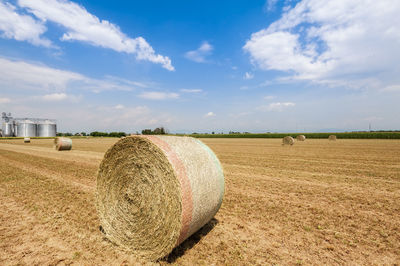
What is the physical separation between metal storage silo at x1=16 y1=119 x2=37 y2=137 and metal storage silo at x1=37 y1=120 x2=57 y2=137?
2.03m

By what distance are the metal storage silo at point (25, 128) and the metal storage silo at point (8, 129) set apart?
3.72 meters

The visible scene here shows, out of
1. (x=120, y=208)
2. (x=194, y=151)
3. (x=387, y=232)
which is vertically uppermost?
(x=194, y=151)

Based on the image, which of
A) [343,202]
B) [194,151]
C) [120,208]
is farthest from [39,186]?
[343,202]

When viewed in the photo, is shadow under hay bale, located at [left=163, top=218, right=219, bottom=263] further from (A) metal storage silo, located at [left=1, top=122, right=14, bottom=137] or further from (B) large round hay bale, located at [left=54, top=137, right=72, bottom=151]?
(A) metal storage silo, located at [left=1, top=122, right=14, bottom=137]

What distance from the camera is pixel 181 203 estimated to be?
3506 mm

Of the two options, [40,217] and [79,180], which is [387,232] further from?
[79,180]

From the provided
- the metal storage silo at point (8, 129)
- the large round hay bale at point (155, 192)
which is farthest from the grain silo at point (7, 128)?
the large round hay bale at point (155, 192)

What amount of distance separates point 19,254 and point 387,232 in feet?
24.7

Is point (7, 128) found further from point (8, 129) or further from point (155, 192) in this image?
point (155, 192)

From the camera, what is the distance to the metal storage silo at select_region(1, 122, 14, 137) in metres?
84.4

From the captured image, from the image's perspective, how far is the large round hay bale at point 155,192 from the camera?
364cm

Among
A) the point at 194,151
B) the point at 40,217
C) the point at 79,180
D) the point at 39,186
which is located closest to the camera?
the point at 194,151

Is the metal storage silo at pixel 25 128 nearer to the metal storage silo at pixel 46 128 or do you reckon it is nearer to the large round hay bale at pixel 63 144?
the metal storage silo at pixel 46 128

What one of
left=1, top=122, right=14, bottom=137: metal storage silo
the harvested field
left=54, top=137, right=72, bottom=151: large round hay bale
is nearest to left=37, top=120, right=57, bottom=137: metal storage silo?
left=1, top=122, right=14, bottom=137: metal storage silo
